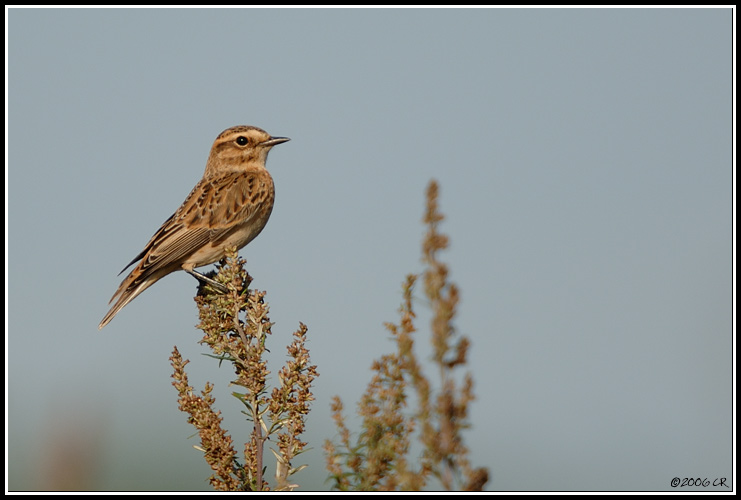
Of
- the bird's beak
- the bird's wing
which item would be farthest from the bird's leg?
the bird's beak

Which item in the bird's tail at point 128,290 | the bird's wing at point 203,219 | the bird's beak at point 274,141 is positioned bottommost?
the bird's tail at point 128,290

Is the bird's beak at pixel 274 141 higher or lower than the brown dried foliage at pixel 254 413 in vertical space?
higher

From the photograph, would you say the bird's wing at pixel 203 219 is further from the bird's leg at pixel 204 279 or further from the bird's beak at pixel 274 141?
the bird's beak at pixel 274 141

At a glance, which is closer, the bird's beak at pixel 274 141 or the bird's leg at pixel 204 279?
the bird's leg at pixel 204 279

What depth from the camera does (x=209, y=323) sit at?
6.19m

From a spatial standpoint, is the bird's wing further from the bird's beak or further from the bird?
the bird's beak

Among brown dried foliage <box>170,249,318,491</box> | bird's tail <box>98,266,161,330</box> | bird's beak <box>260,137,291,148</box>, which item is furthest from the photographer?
bird's beak <box>260,137,291,148</box>

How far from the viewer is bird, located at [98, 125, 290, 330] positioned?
406 inches

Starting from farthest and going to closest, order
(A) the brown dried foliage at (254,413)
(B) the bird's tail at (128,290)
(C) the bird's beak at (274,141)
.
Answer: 1. (C) the bird's beak at (274,141)
2. (B) the bird's tail at (128,290)
3. (A) the brown dried foliage at (254,413)

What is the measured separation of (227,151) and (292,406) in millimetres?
7585

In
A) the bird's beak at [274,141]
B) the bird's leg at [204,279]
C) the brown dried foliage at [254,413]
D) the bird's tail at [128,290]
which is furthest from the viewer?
the bird's beak at [274,141]

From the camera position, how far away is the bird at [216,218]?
10305mm

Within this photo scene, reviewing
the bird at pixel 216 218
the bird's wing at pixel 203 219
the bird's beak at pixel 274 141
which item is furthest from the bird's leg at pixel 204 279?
the bird's beak at pixel 274 141

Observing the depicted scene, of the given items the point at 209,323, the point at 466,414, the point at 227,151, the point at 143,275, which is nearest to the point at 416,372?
the point at 466,414
